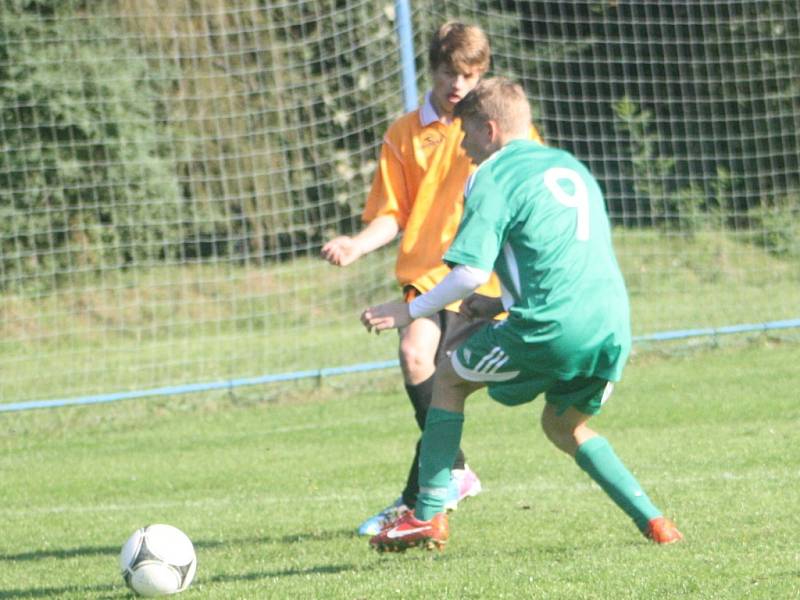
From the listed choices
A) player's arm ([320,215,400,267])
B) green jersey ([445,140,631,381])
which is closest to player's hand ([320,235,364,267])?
player's arm ([320,215,400,267])

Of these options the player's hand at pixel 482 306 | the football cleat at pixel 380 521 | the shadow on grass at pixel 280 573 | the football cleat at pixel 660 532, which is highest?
the player's hand at pixel 482 306

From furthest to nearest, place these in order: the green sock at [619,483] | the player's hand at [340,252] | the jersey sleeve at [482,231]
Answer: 1. the player's hand at [340,252]
2. the green sock at [619,483]
3. the jersey sleeve at [482,231]

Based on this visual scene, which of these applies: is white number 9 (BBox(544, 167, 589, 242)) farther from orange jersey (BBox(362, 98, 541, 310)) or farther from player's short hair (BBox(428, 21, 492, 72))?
player's short hair (BBox(428, 21, 492, 72))

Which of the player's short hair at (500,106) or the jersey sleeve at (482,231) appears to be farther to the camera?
the player's short hair at (500,106)

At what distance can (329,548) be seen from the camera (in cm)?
556

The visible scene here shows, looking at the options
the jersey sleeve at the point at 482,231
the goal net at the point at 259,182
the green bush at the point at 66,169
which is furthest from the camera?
the goal net at the point at 259,182

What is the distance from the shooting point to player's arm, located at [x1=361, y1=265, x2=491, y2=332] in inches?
174

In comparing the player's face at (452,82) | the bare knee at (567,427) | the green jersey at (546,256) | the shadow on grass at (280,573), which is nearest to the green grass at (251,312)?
the player's face at (452,82)

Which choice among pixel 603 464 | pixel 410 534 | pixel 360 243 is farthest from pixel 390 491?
pixel 603 464

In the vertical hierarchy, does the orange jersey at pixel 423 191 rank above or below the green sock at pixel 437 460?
above

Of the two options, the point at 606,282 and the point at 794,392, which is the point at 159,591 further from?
the point at 794,392

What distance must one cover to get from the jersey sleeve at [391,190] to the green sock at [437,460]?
1.41 meters

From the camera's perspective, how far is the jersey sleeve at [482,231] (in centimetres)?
439

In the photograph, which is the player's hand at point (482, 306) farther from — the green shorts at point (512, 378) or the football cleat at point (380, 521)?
the football cleat at point (380, 521)
